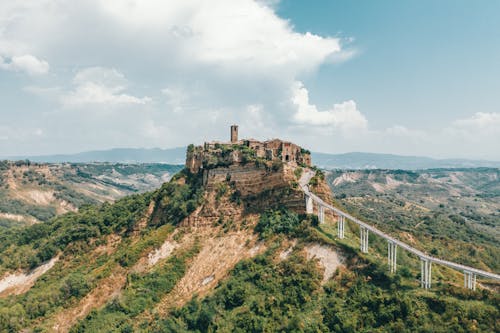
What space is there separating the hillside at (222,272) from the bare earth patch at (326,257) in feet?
0.49

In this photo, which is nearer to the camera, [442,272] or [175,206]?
[442,272]

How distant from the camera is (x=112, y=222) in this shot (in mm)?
79375

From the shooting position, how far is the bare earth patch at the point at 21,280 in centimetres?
7150

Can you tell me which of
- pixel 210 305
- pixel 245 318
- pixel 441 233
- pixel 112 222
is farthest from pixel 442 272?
pixel 441 233

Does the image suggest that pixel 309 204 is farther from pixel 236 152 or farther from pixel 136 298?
pixel 136 298

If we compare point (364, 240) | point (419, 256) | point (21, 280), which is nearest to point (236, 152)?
point (364, 240)

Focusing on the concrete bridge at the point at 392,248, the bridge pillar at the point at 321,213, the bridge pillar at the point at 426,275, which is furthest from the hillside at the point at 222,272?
the bridge pillar at the point at 321,213

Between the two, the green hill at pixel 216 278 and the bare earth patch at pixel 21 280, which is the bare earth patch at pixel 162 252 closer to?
the green hill at pixel 216 278

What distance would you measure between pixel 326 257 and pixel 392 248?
8.19 m

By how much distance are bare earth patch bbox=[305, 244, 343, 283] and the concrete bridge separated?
3.70 meters

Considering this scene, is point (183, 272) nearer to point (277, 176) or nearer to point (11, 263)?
point (277, 176)

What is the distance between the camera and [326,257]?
157 feet

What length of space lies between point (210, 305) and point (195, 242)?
17858 millimetres

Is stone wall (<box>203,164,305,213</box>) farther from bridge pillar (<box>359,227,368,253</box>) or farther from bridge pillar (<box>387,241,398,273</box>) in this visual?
bridge pillar (<box>387,241,398,273</box>)
